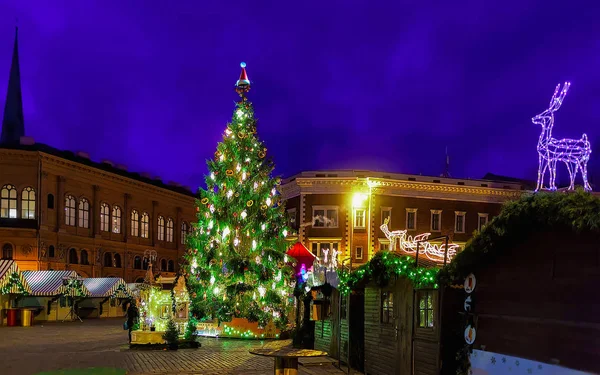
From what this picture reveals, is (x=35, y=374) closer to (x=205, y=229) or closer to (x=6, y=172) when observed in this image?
(x=205, y=229)

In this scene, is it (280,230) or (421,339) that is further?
(280,230)

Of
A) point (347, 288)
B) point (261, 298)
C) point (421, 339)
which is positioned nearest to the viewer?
point (421, 339)

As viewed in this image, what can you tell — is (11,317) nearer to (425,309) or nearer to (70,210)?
(70,210)

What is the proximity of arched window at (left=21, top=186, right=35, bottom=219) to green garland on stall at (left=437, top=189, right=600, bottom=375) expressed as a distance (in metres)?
44.2

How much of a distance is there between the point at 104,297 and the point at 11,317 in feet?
23.1

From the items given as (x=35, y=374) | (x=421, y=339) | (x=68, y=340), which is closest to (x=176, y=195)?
(x=68, y=340)

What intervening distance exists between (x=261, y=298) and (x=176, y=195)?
146ft

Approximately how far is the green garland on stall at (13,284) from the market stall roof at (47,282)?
3.34ft

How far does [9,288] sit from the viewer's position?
1348 inches

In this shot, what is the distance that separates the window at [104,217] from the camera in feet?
180

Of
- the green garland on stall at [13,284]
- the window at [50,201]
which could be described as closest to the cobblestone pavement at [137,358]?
the green garland on stall at [13,284]

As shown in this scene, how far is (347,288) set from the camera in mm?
15219

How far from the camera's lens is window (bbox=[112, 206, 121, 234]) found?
186ft

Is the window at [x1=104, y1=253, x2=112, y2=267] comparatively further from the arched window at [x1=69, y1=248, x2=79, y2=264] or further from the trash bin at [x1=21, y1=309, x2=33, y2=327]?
the trash bin at [x1=21, y1=309, x2=33, y2=327]
